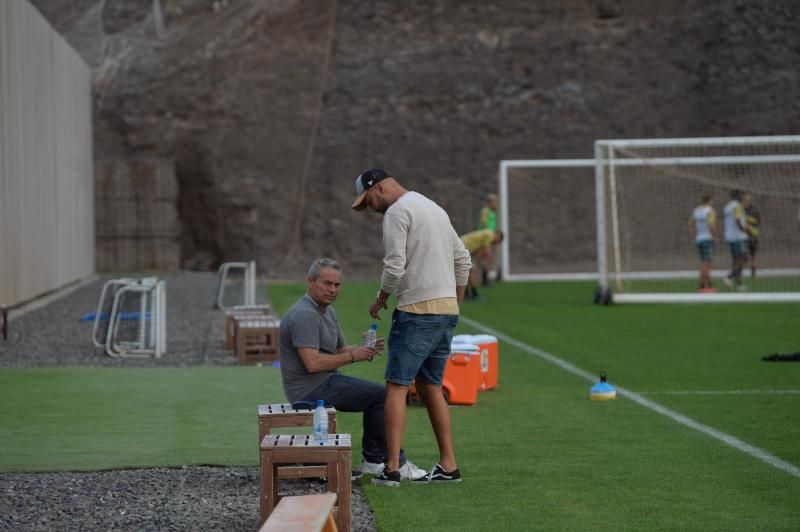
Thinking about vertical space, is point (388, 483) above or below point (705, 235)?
below

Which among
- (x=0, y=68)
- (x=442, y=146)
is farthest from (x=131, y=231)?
(x=0, y=68)

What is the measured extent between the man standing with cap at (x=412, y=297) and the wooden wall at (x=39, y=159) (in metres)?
14.8

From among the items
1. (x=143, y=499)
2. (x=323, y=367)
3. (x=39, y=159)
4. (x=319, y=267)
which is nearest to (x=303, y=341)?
(x=323, y=367)

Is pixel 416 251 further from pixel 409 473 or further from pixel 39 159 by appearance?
pixel 39 159

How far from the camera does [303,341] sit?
788cm

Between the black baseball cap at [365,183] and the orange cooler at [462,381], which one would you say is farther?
the orange cooler at [462,381]

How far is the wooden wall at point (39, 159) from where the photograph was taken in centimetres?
2220

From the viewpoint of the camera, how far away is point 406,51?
4400 cm

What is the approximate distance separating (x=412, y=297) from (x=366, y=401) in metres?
0.74

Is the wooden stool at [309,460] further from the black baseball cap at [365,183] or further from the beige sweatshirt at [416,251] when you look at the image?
the black baseball cap at [365,183]

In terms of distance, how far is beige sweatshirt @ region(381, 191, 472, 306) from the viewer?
24.9 feet

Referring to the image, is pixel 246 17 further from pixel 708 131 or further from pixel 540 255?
pixel 708 131

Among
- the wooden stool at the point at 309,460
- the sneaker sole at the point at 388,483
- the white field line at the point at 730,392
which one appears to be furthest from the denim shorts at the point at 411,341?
the white field line at the point at 730,392

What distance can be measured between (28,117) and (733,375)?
16.0 m
